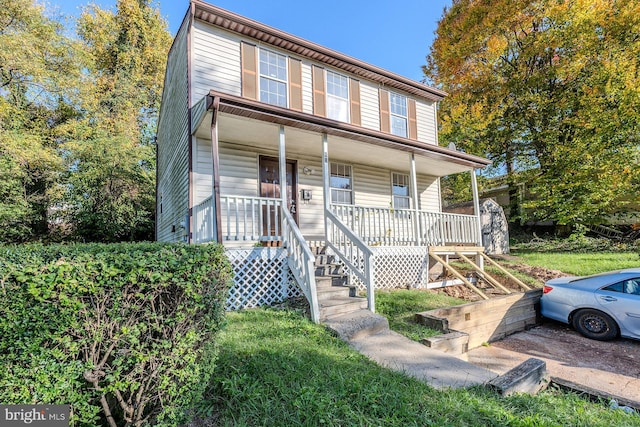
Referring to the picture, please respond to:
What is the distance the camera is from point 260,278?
235 inches

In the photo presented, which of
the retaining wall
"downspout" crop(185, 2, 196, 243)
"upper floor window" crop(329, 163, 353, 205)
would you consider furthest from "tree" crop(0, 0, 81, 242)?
the retaining wall

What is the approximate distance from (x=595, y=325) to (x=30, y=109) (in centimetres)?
2096

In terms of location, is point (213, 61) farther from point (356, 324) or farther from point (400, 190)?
point (400, 190)

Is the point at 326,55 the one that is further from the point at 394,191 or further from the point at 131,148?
the point at 131,148

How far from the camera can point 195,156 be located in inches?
267

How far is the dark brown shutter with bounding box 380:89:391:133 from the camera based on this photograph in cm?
1019

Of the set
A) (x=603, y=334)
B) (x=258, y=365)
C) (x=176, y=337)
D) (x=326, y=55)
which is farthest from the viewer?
(x=326, y=55)

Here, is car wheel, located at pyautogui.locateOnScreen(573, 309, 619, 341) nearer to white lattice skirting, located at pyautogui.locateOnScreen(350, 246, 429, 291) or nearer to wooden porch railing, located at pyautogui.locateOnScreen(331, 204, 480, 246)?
white lattice skirting, located at pyautogui.locateOnScreen(350, 246, 429, 291)

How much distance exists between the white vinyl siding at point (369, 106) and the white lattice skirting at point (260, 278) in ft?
18.9

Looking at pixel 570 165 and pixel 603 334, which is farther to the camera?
pixel 570 165

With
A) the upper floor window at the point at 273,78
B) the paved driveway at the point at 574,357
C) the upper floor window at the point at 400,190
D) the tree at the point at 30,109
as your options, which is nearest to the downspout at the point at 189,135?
the upper floor window at the point at 273,78

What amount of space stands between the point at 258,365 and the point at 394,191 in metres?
8.40

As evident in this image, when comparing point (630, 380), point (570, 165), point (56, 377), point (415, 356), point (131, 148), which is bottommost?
point (630, 380)

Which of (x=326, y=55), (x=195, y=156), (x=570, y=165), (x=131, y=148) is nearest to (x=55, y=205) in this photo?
(x=131, y=148)
